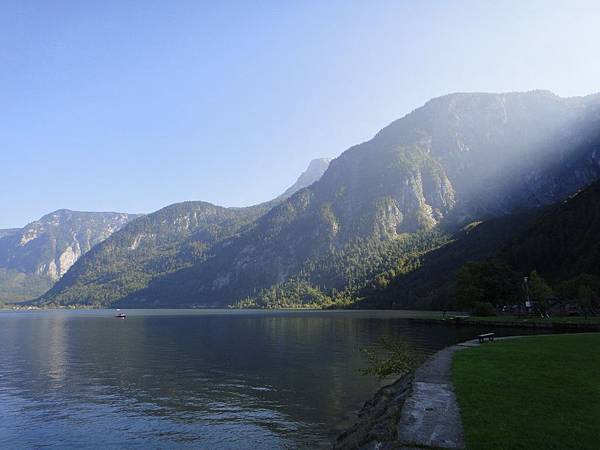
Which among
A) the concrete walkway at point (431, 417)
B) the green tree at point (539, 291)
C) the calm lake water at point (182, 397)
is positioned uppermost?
the green tree at point (539, 291)

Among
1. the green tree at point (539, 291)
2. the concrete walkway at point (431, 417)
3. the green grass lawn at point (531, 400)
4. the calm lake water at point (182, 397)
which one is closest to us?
the green grass lawn at point (531, 400)

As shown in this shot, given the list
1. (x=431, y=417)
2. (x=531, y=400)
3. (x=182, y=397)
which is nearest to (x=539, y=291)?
(x=182, y=397)

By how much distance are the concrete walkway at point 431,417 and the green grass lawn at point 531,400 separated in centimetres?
47

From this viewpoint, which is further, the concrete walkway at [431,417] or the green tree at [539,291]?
the green tree at [539,291]

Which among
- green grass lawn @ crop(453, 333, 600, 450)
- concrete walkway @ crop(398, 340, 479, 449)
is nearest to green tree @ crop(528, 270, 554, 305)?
green grass lawn @ crop(453, 333, 600, 450)

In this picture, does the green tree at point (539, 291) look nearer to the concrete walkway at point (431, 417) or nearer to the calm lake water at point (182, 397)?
the calm lake water at point (182, 397)

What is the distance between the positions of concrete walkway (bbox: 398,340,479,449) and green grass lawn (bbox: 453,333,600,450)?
465mm

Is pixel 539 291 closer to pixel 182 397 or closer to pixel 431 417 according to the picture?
pixel 182 397

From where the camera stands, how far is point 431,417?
793 inches

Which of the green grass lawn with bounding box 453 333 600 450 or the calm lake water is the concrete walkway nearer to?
the green grass lawn with bounding box 453 333 600 450

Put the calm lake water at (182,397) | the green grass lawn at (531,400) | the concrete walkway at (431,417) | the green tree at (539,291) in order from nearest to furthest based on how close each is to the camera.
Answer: the green grass lawn at (531,400), the concrete walkway at (431,417), the calm lake water at (182,397), the green tree at (539,291)

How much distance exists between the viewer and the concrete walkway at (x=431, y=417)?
16.8 m

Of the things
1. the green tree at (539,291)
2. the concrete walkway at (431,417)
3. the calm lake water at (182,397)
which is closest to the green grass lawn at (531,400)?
the concrete walkway at (431,417)

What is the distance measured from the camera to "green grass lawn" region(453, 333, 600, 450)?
1573cm
